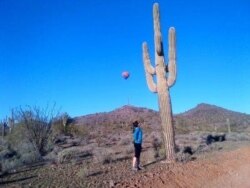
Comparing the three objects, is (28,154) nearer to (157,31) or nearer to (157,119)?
(157,31)

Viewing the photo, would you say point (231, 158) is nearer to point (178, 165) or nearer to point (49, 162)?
point (178, 165)

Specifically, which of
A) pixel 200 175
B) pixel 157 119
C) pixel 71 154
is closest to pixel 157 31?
pixel 200 175

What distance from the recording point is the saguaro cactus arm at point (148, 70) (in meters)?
19.4

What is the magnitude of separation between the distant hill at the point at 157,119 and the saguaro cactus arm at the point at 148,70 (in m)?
34.6

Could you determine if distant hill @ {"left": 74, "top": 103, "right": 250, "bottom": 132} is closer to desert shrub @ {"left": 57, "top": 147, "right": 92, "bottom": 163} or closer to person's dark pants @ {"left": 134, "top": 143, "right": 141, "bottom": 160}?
desert shrub @ {"left": 57, "top": 147, "right": 92, "bottom": 163}

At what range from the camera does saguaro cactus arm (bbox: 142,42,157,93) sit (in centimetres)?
1941

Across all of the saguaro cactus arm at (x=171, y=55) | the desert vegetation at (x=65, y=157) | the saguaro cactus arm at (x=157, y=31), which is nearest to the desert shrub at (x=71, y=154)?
the desert vegetation at (x=65, y=157)

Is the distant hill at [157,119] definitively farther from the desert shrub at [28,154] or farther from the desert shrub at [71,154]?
the desert shrub at [28,154]

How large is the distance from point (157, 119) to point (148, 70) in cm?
4667

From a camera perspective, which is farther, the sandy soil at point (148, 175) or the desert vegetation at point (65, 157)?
the desert vegetation at point (65, 157)

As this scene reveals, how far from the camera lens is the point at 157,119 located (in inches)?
2601

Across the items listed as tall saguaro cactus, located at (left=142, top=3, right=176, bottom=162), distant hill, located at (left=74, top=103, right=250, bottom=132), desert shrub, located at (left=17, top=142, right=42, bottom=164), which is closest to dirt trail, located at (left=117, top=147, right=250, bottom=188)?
tall saguaro cactus, located at (left=142, top=3, right=176, bottom=162)

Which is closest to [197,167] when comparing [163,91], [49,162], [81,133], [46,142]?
[163,91]

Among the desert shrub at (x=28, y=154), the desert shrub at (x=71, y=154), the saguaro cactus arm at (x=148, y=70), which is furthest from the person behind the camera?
the desert shrub at (x=28, y=154)
